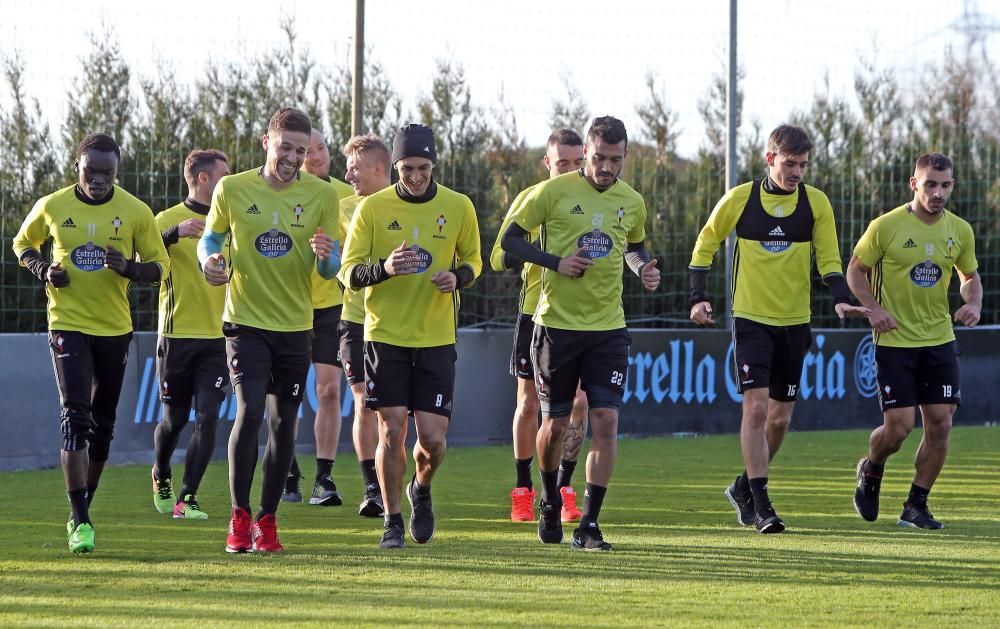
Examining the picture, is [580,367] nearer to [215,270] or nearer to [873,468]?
[215,270]

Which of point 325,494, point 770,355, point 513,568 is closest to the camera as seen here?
point 513,568

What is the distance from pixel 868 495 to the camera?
8891 mm

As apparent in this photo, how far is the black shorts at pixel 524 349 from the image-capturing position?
30.4ft

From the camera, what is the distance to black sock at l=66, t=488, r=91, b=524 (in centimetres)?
746

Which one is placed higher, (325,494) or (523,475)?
(523,475)

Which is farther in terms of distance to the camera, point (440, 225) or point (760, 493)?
point (760, 493)

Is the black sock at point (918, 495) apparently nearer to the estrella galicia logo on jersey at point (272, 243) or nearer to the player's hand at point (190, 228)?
the estrella galicia logo on jersey at point (272, 243)

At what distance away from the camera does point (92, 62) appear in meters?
13.1

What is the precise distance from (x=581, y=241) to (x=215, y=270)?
187 cm

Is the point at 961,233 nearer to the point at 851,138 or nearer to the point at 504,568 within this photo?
the point at 504,568

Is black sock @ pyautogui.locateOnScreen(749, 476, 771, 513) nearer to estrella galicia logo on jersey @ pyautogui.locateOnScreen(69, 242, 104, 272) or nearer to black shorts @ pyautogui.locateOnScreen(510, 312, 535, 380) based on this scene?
black shorts @ pyautogui.locateOnScreen(510, 312, 535, 380)

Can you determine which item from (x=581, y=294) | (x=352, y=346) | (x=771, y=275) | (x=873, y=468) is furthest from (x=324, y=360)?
(x=873, y=468)

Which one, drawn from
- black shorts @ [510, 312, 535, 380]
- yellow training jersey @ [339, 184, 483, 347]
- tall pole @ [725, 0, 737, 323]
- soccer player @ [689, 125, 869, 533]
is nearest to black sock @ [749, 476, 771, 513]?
soccer player @ [689, 125, 869, 533]

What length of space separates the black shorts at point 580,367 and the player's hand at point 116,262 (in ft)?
6.98
